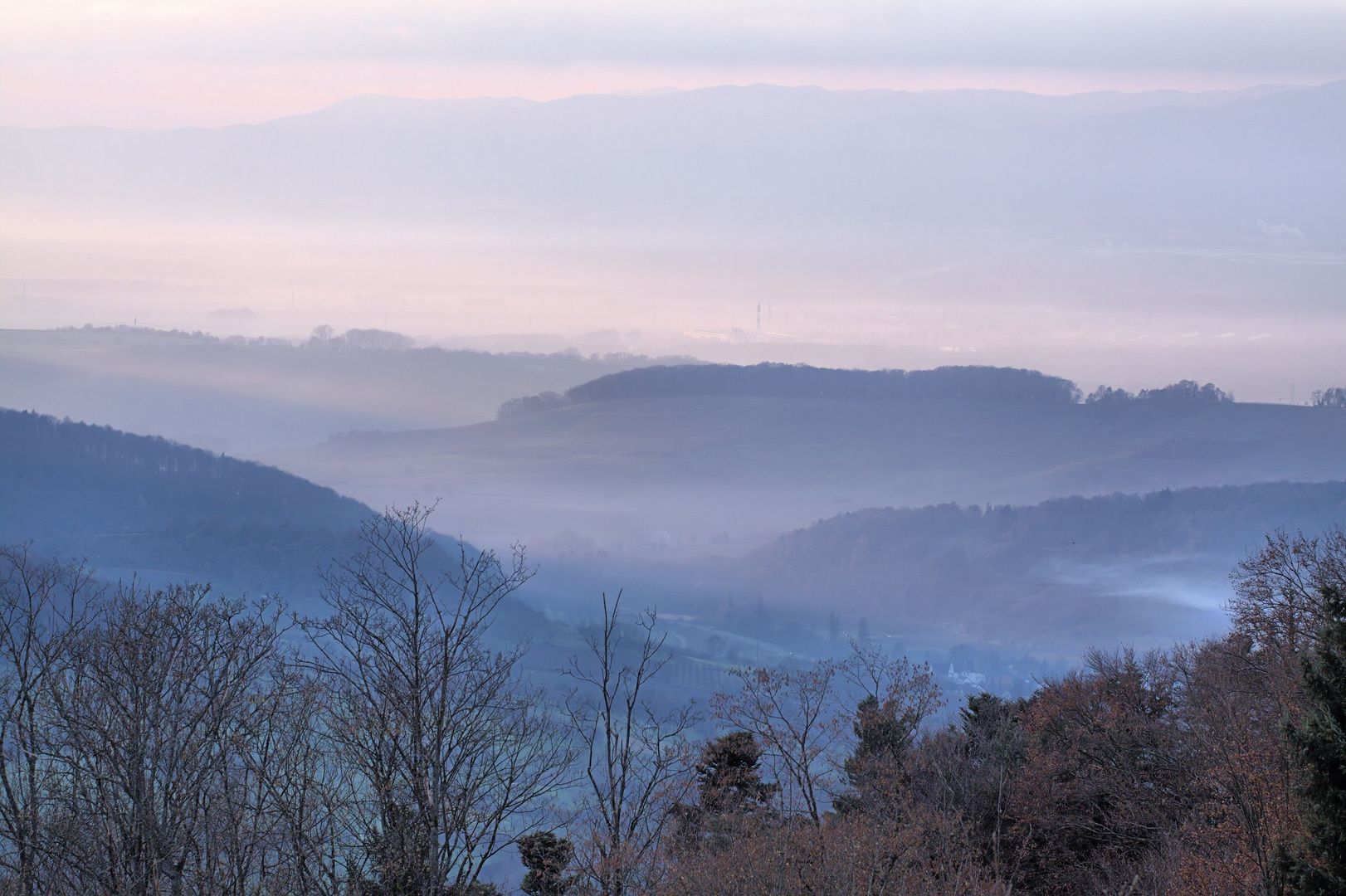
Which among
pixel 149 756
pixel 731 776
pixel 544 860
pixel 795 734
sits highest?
pixel 149 756

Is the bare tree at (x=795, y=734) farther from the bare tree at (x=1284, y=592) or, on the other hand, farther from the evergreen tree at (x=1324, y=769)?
the bare tree at (x=1284, y=592)

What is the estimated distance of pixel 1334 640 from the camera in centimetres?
1739

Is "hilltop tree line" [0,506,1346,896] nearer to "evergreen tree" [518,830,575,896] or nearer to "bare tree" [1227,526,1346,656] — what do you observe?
"evergreen tree" [518,830,575,896]

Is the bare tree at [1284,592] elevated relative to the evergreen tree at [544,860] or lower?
elevated

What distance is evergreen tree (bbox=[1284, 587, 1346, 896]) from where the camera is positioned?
16.5 metres

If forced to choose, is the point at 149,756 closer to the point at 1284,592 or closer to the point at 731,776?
the point at 731,776

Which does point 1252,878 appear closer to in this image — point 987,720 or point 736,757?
point 736,757

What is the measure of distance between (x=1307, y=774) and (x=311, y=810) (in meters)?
20.6

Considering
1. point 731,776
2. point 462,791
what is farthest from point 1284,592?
point 462,791

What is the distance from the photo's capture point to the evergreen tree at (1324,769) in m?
16.5

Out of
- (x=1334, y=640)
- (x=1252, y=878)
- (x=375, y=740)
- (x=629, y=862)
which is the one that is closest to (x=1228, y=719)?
(x=1252, y=878)

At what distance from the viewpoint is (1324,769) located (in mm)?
16641

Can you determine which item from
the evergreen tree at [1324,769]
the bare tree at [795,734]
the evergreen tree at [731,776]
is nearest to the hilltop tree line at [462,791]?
the evergreen tree at [1324,769]

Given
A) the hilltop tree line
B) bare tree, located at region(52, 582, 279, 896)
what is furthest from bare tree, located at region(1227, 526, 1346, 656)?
bare tree, located at region(52, 582, 279, 896)
